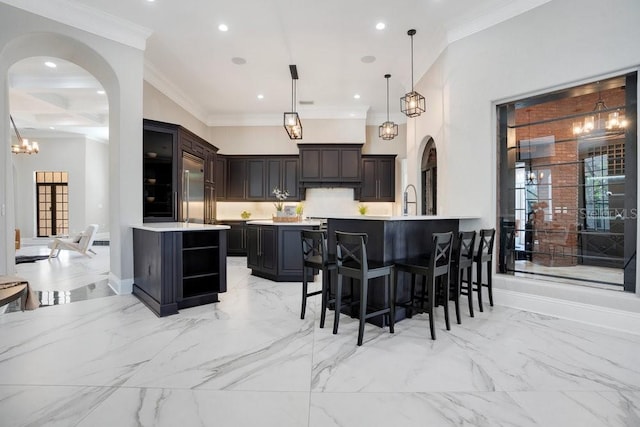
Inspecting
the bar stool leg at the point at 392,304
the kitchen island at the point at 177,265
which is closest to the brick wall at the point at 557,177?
the bar stool leg at the point at 392,304

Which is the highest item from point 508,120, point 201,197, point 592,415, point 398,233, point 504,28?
point 504,28

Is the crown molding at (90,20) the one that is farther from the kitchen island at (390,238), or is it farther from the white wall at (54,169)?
the white wall at (54,169)

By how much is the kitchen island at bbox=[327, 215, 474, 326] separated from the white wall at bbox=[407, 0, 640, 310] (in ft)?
2.97

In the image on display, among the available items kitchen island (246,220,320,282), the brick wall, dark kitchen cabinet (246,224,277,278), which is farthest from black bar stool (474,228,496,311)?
dark kitchen cabinet (246,224,277,278)

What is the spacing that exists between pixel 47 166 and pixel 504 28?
13.3 meters

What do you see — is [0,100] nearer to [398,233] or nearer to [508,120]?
[398,233]

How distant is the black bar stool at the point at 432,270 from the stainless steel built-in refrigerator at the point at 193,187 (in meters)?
3.86

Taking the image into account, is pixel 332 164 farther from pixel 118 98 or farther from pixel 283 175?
pixel 118 98

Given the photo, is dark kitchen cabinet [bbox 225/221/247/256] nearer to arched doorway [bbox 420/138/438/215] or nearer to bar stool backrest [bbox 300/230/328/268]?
bar stool backrest [bbox 300/230/328/268]

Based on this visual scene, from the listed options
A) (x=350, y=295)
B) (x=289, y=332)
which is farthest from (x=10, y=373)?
(x=350, y=295)

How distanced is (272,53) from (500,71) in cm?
326

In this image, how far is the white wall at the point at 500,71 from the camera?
2982mm

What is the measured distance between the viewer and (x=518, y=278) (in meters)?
3.70

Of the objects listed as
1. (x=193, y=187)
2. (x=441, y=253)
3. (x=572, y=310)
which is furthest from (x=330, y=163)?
(x=572, y=310)
